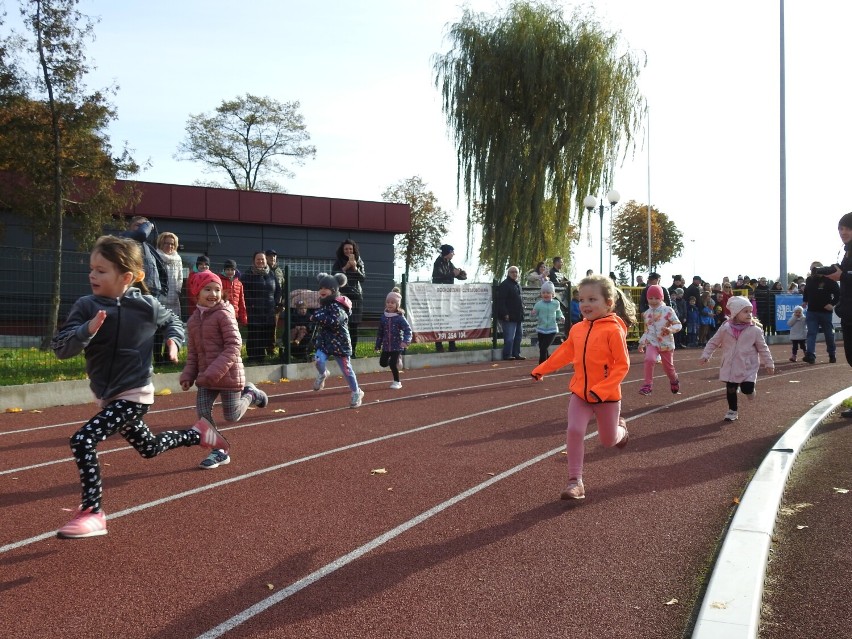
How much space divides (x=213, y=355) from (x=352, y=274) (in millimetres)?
8741

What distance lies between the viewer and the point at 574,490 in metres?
5.69

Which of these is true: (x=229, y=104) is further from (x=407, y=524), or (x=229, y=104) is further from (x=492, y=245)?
(x=407, y=524)

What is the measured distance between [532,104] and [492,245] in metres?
4.75

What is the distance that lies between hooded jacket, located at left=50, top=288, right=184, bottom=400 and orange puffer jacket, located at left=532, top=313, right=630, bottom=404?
271 centimetres

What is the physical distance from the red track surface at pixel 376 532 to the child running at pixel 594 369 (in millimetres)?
400

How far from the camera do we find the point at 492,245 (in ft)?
86.0

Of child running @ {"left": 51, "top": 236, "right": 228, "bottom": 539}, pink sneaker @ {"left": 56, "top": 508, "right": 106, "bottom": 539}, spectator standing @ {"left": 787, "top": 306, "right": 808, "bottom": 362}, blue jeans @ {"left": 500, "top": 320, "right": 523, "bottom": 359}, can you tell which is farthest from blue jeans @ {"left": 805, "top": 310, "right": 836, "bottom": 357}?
pink sneaker @ {"left": 56, "top": 508, "right": 106, "bottom": 539}

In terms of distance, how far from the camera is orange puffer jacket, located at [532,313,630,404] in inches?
227

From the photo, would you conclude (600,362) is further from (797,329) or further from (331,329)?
(797,329)

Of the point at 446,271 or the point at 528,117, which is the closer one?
the point at 446,271

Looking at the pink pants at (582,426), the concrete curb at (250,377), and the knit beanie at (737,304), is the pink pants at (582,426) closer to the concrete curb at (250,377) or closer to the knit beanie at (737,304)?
the knit beanie at (737,304)

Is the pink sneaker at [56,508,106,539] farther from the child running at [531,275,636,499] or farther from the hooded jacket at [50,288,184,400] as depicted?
the child running at [531,275,636,499]

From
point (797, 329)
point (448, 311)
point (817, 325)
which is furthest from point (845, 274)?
point (797, 329)

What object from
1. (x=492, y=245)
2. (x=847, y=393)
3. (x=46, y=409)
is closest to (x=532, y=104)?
(x=492, y=245)
